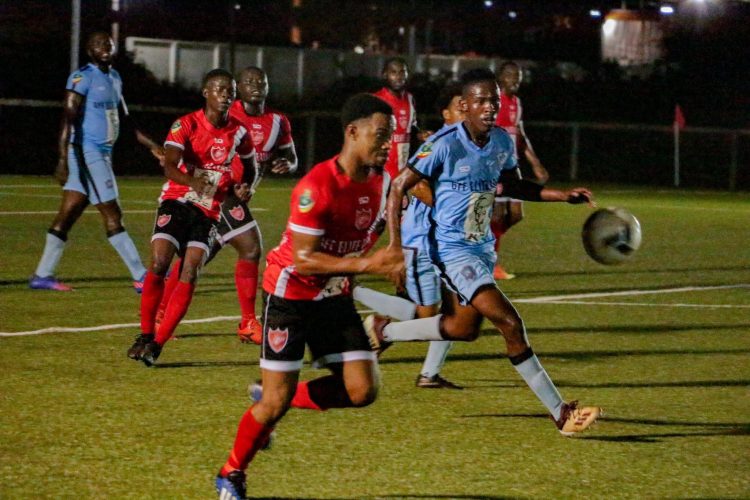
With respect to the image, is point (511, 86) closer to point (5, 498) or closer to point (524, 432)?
point (524, 432)

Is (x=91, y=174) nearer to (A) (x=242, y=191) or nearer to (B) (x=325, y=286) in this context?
(A) (x=242, y=191)

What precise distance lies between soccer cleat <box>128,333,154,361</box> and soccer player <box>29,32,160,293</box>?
3662 millimetres

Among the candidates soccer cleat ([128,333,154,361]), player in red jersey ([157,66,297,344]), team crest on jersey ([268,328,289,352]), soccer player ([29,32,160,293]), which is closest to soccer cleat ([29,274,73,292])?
soccer player ([29,32,160,293])

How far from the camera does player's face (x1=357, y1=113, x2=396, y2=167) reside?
6137 mm

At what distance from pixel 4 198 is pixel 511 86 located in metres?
13.1

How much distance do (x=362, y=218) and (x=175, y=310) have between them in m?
3.63

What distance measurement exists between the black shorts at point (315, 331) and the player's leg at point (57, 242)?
7.36m

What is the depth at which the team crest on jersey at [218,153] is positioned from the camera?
10305 mm

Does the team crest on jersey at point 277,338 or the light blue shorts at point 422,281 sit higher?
the team crest on jersey at point 277,338

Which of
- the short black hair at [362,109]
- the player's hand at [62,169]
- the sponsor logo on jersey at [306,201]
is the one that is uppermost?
the short black hair at [362,109]

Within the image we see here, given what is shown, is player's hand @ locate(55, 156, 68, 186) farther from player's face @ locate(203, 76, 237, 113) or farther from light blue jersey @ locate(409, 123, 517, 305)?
light blue jersey @ locate(409, 123, 517, 305)

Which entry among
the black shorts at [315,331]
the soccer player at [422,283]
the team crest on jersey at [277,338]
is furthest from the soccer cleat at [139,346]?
the team crest on jersey at [277,338]

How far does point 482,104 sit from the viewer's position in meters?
7.92

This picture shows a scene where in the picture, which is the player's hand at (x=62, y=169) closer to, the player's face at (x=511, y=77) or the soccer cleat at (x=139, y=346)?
the soccer cleat at (x=139, y=346)
